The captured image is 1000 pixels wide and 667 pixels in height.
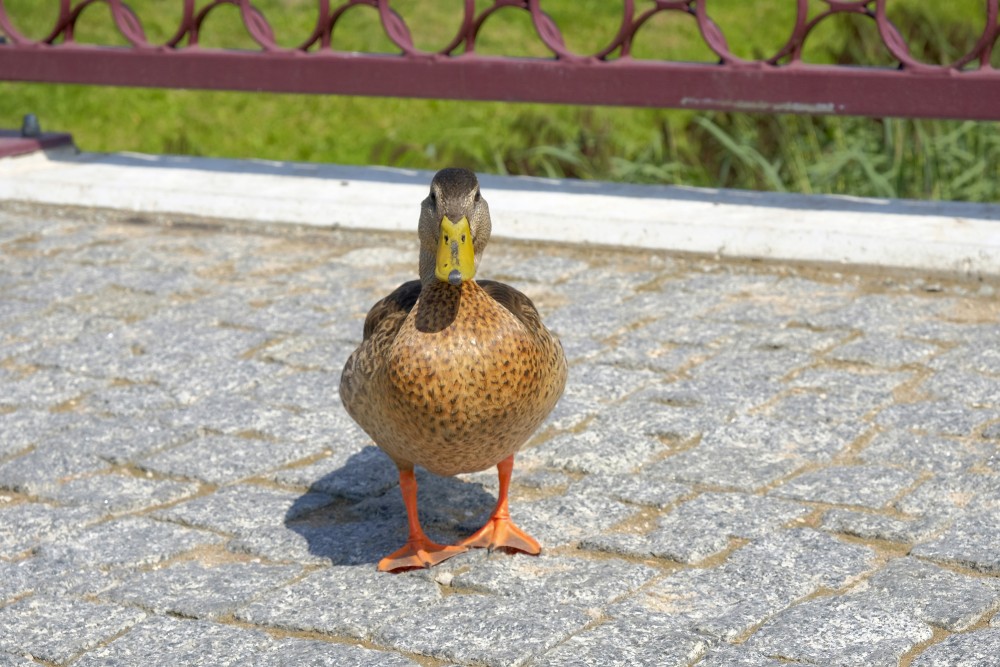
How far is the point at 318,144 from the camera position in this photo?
10.6 meters

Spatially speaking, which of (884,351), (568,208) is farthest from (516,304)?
(568,208)

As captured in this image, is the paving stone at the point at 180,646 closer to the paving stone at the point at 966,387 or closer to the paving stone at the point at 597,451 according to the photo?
the paving stone at the point at 597,451

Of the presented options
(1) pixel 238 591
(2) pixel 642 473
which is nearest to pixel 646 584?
(2) pixel 642 473

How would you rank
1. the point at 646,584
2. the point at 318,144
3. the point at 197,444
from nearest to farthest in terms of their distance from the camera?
the point at 646,584, the point at 197,444, the point at 318,144

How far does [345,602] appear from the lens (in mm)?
3549

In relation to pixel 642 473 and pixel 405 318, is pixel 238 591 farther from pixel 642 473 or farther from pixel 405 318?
pixel 642 473

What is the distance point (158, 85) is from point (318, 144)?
302cm

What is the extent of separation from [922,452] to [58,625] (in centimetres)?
256

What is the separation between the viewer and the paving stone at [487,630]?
10.7 feet

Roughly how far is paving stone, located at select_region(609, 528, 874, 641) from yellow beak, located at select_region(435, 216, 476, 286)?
91 centimetres

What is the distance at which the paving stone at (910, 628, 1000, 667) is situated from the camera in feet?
10.2

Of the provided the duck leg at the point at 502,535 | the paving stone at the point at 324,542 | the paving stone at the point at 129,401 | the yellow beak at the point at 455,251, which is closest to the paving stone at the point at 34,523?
the paving stone at the point at 324,542

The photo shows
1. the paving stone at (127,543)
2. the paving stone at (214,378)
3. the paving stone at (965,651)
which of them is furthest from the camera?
the paving stone at (214,378)

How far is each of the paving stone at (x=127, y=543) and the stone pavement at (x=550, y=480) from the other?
0.03 feet
